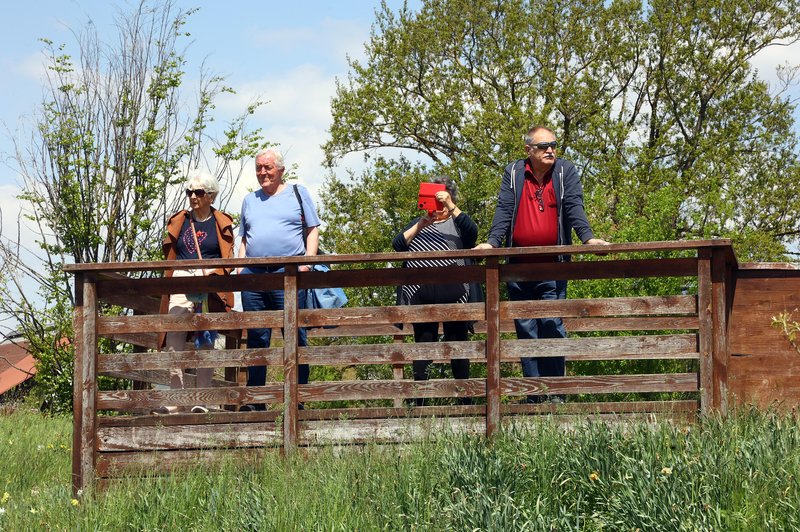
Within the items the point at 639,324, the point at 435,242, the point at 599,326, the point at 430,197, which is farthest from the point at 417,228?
the point at 639,324

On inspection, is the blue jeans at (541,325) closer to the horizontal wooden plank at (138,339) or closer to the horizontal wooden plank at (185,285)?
the horizontal wooden plank at (185,285)

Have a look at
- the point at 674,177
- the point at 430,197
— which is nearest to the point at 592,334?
the point at 430,197

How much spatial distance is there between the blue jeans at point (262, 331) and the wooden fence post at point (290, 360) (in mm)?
372

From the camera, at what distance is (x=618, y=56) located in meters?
29.8

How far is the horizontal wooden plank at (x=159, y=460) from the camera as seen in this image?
21.4 feet

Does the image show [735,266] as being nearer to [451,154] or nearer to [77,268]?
[77,268]

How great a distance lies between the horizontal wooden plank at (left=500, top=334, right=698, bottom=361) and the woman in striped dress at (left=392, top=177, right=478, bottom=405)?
3.55 ft

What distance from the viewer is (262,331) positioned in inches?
298

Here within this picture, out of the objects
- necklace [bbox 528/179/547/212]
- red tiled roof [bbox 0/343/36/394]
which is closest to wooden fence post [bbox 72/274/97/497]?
necklace [bbox 528/179/547/212]

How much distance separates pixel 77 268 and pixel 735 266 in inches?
173

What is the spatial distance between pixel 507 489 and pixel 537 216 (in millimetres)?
2736

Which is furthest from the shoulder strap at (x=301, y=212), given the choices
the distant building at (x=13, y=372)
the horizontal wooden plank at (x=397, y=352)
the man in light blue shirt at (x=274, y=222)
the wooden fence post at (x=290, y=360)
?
the distant building at (x=13, y=372)

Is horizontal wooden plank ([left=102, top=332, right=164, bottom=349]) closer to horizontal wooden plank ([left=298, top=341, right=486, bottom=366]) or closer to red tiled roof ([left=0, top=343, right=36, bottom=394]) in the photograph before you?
horizontal wooden plank ([left=298, top=341, right=486, bottom=366])

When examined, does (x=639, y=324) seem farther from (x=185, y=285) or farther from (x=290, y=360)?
(x=185, y=285)
